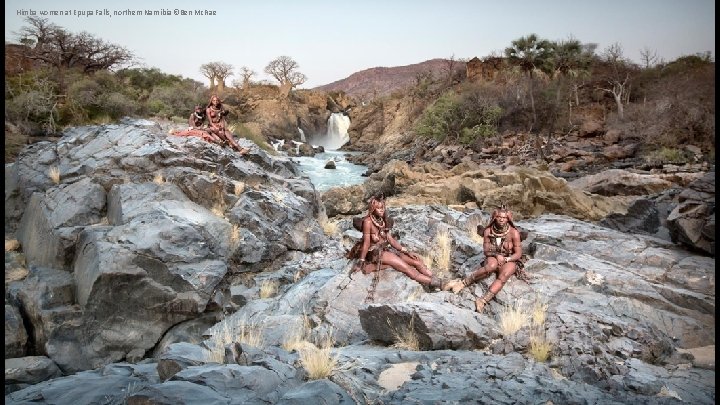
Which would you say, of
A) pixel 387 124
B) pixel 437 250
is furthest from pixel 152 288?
pixel 387 124

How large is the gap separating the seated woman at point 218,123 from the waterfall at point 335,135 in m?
35.1

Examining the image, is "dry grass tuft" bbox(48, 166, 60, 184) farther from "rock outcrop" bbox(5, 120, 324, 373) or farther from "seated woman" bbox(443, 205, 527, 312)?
"seated woman" bbox(443, 205, 527, 312)

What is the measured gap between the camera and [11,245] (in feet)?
29.0

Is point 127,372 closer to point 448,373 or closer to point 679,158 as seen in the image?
point 448,373

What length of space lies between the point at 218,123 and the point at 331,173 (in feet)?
51.2

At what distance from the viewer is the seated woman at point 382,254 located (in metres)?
6.09

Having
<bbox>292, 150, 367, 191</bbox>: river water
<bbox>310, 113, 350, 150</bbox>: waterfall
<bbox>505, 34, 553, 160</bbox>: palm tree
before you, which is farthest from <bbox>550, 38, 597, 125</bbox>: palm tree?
<bbox>310, 113, 350, 150</bbox>: waterfall

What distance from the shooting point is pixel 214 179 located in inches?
389

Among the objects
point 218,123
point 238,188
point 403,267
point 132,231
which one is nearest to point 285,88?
point 218,123

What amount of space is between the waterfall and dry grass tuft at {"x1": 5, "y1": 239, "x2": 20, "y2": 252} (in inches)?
1544

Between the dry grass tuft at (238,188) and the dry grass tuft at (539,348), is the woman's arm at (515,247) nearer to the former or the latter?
the dry grass tuft at (539,348)

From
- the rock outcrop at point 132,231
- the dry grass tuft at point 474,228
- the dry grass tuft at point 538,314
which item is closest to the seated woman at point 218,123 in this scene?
the rock outcrop at point 132,231

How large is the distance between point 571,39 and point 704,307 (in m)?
35.3

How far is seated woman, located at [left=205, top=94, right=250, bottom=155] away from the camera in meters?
11.7
